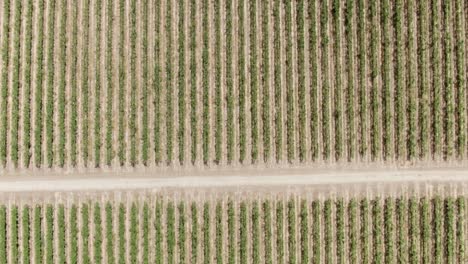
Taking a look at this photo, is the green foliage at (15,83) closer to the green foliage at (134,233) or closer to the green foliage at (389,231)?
the green foliage at (134,233)

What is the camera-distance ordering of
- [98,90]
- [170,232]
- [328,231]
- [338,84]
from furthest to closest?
[338,84] < [98,90] < [328,231] < [170,232]

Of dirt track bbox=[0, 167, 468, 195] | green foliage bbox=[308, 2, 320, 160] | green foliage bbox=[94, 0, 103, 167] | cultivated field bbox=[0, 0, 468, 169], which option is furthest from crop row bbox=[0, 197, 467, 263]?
green foliage bbox=[308, 2, 320, 160]

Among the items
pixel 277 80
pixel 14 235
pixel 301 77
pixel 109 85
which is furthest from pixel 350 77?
pixel 14 235

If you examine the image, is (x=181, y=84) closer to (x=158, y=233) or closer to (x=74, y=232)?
(x=158, y=233)

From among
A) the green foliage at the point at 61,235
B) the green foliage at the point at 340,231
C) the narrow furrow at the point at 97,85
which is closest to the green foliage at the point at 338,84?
the green foliage at the point at 340,231

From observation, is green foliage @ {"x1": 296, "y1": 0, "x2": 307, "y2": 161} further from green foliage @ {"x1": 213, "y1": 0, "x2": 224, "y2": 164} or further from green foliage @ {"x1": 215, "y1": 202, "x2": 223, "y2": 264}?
green foliage @ {"x1": 215, "y1": 202, "x2": 223, "y2": 264}

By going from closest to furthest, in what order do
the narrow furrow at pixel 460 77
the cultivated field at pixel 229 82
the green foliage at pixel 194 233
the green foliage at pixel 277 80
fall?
the green foliage at pixel 194 233, the cultivated field at pixel 229 82, the green foliage at pixel 277 80, the narrow furrow at pixel 460 77
